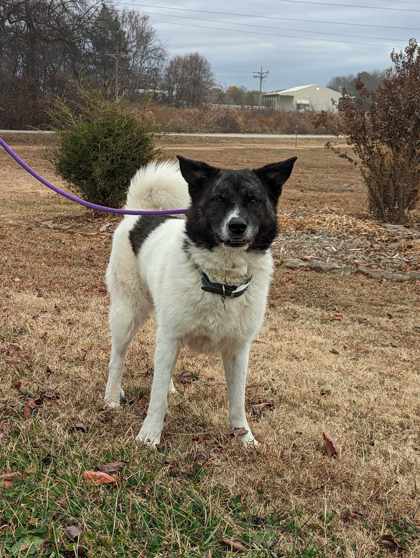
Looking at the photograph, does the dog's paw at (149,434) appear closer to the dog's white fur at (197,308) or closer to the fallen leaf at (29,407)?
the dog's white fur at (197,308)

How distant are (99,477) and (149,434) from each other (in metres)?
0.75

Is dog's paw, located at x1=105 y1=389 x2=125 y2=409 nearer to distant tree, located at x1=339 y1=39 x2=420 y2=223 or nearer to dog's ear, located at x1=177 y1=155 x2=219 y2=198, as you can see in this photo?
dog's ear, located at x1=177 y1=155 x2=219 y2=198

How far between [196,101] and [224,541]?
218ft

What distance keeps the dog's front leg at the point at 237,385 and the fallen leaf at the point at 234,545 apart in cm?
121

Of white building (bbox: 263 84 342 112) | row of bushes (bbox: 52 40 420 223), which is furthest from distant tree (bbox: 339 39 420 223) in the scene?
white building (bbox: 263 84 342 112)

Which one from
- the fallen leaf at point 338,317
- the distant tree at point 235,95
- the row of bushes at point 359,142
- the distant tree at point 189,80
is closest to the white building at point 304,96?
the distant tree at point 235,95

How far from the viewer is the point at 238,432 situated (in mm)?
3852

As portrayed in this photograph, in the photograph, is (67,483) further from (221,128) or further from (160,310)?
(221,128)

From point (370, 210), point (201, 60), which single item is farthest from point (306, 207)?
point (201, 60)

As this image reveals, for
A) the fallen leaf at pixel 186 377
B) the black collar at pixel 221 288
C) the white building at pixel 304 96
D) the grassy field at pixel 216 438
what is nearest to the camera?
the grassy field at pixel 216 438

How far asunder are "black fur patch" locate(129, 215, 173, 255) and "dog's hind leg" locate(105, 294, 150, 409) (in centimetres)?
38

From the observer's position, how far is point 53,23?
119 ft

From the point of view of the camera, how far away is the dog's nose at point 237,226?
338 cm

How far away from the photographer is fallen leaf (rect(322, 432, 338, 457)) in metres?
3.77
